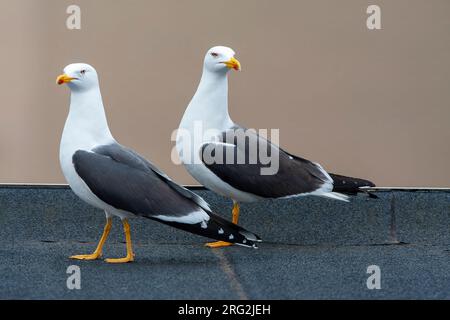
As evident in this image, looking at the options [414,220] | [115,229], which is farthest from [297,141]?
[115,229]

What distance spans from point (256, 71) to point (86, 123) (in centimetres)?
181

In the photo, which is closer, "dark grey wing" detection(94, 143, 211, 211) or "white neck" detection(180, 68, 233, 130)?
"dark grey wing" detection(94, 143, 211, 211)

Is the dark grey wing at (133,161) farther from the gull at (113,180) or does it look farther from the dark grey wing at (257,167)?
the dark grey wing at (257,167)

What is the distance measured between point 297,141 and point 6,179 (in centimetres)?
222

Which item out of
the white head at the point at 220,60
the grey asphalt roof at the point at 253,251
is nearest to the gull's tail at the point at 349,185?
the grey asphalt roof at the point at 253,251

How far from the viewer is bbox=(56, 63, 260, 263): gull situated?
19.9 ft

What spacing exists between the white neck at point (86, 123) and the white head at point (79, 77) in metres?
0.04

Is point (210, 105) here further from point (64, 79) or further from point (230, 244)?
point (64, 79)

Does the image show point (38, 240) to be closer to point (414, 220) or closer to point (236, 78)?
point (236, 78)

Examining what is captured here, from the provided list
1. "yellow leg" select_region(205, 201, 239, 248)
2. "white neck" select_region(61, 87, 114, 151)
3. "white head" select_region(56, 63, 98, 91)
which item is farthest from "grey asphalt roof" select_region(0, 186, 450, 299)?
"white head" select_region(56, 63, 98, 91)

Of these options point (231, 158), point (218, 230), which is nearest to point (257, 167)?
point (231, 158)

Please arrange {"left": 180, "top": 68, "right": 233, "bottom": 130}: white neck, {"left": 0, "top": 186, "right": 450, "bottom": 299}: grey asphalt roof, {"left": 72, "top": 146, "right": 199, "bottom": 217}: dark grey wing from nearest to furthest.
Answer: {"left": 0, "top": 186, "right": 450, "bottom": 299}: grey asphalt roof
{"left": 72, "top": 146, "right": 199, "bottom": 217}: dark grey wing
{"left": 180, "top": 68, "right": 233, "bottom": 130}: white neck

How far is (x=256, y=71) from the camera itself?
7.67 metres

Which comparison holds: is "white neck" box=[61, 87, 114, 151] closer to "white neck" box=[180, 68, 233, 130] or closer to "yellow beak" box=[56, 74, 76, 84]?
"yellow beak" box=[56, 74, 76, 84]
